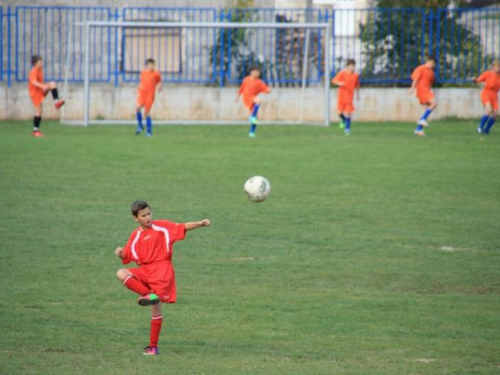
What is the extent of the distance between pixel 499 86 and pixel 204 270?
17213 millimetres

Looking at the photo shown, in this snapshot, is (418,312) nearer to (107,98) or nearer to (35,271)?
(35,271)

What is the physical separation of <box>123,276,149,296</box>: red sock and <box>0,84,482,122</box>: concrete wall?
22357 mm

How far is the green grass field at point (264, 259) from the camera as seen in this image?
7.89 metres

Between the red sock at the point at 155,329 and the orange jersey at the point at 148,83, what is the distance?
18685 mm

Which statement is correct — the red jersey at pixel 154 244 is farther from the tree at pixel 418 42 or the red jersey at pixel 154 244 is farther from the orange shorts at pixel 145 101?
the tree at pixel 418 42

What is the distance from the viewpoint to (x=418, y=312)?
9.34 meters

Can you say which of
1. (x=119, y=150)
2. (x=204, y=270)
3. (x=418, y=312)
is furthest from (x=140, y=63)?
(x=418, y=312)

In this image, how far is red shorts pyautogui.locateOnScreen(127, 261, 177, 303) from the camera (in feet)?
24.9

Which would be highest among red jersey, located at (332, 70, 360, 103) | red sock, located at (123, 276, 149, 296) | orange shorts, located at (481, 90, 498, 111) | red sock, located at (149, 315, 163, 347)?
red jersey, located at (332, 70, 360, 103)

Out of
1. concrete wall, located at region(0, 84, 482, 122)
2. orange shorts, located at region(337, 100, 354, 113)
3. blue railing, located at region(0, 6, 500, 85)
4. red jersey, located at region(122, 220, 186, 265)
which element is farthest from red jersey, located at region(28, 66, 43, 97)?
red jersey, located at region(122, 220, 186, 265)

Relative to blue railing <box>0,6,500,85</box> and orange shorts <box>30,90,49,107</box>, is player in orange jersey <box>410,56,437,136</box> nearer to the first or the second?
blue railing <box>0,6,500,85</box>

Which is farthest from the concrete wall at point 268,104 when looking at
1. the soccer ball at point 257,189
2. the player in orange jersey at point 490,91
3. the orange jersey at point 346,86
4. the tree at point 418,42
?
the soccer ball at point 257,189

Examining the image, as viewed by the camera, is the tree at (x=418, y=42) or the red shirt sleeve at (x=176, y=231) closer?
the red shirt sleeve at (x=176, y=231)

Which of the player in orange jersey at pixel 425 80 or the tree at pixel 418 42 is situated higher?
the tree at pixel 418 42
